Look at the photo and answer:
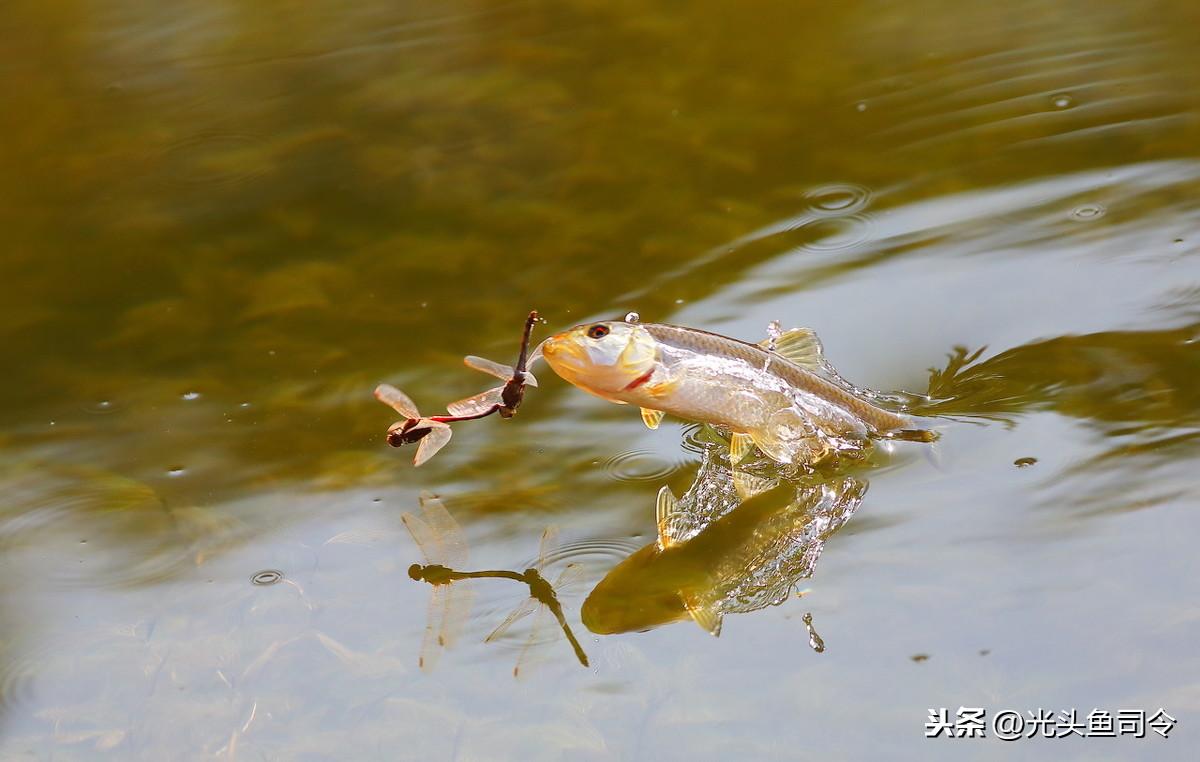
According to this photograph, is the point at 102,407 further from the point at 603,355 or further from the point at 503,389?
the point at 603,355

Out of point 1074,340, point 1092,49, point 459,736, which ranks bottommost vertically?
point 459,736

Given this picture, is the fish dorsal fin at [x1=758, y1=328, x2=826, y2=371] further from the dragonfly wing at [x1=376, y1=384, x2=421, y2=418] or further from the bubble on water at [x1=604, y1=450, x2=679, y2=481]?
the dragonfly wing at [x1=376, y1=384, x2=421, y2=418]

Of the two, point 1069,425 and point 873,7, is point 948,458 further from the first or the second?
point 873,7

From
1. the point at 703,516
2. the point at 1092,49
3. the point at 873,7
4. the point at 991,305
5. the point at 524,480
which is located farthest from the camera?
the point at 873,7

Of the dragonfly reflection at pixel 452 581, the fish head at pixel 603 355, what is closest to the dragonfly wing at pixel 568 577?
the dragonfly reflection at pixel 452 581

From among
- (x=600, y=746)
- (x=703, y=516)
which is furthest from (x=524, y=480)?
(x=600, y=746)

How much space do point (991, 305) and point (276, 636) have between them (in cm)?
212

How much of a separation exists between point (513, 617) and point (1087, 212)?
7.59ft

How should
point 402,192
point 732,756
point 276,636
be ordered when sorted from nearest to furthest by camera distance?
1. point 732,756
2. point 276,636
3. point 402,192

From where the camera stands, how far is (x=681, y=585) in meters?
2.55

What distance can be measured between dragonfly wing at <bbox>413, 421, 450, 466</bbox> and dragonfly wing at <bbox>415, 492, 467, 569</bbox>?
1cm

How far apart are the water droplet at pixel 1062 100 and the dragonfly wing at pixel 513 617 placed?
114 inches

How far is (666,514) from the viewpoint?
272cm

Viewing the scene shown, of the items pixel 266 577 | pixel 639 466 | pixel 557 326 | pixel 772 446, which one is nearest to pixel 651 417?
pixel 639 466
